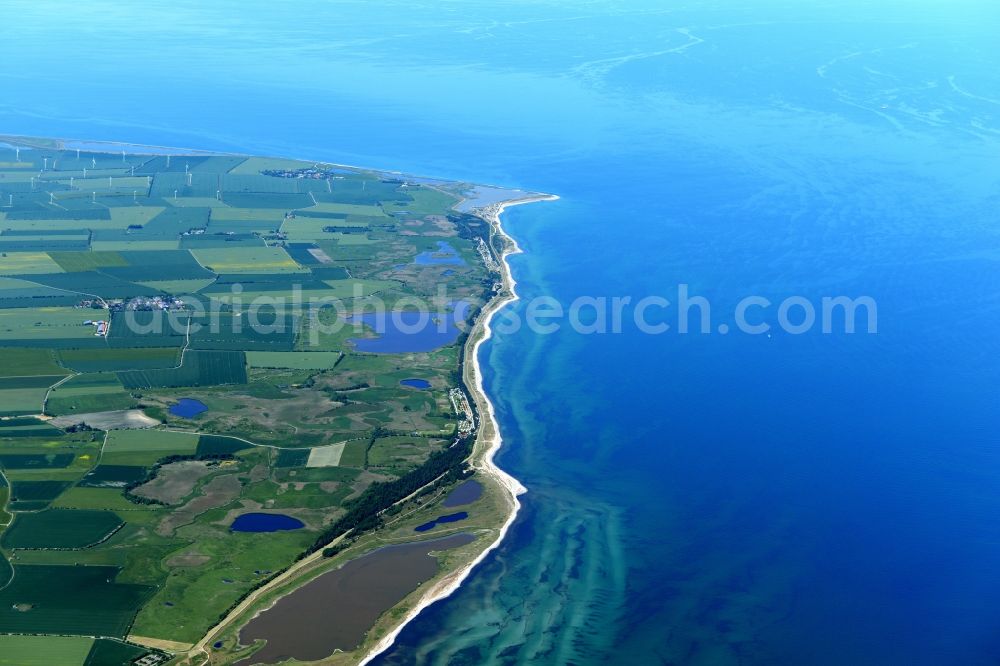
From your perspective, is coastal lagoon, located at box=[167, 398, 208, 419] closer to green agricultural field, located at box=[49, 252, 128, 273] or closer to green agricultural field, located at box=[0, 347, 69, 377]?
green agricultural field, located at box=[0, 347, 69, 377]

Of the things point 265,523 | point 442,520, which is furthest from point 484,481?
point 265,523

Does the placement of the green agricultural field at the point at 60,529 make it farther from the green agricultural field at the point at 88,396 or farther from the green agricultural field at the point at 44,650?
the green agricultural field at the point at 88,396

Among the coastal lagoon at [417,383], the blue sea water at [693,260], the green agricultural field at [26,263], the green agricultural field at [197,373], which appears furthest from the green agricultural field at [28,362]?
the blue sea water at [693,260]

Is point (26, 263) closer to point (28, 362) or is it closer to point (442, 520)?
point (28, 362)

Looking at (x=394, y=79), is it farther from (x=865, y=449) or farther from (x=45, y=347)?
(x=865, y=449)

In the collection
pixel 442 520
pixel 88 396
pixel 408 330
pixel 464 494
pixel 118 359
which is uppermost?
pixel 408 330
